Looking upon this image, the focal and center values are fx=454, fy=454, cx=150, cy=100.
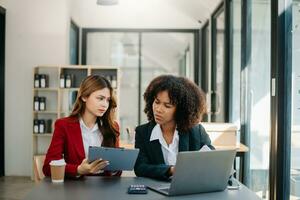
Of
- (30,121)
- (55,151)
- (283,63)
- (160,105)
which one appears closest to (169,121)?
(160,105)

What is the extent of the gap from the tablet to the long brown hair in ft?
1.21

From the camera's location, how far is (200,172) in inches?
80.2

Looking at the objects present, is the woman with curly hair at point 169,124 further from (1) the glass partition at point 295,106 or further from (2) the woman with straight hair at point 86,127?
(1) the glass partition at point 295,106

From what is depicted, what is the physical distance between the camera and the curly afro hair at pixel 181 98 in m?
2.49

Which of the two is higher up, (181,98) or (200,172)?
(181,98)

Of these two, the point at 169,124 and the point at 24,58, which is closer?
the point at 169,124

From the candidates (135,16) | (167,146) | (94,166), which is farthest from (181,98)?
(135,16)

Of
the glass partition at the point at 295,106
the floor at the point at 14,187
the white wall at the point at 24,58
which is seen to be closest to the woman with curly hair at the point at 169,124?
the glass partition at the point at 295,106

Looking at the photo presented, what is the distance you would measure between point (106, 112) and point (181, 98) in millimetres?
505

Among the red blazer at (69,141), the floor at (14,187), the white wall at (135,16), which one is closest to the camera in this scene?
the red blazer at (69,141)

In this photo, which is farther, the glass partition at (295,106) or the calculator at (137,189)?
the glass partition at (295,106)

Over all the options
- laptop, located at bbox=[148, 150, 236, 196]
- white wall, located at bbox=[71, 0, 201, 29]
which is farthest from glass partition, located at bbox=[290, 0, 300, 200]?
white wall, located at bbox=[71, 0, 201, 29]

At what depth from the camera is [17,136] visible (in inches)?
266

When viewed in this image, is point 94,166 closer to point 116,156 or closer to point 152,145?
point 116,156
